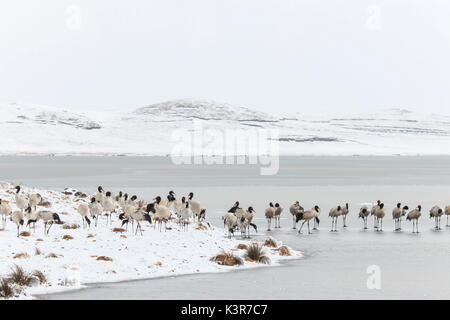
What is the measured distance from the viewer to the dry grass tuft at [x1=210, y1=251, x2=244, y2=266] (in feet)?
57.3

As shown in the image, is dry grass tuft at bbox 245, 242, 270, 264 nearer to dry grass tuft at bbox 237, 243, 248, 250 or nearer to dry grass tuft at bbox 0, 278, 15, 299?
dry grass tuft at bbox 237, 243, 248, 250

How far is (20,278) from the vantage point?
14406mm

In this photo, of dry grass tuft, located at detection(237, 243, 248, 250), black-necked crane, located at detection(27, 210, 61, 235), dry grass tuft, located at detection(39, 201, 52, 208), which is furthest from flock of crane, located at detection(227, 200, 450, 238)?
dry grass tuft, located at detection(39, 201, 52, 208)

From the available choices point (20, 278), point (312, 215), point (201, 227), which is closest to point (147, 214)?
point (201, 227)

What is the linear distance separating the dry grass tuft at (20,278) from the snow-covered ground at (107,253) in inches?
6.3

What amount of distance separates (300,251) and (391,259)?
264cm

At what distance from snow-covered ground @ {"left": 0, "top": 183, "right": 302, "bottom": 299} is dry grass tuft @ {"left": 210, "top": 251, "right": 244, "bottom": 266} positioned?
148 millimetres

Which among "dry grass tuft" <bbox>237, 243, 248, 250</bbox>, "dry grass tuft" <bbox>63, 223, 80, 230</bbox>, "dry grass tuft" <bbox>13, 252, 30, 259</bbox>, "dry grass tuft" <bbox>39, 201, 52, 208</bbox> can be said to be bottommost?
"dry grass tuft" <bbox>237, 243, 248, 250</bbox>

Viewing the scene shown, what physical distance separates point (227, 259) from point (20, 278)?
5167mm

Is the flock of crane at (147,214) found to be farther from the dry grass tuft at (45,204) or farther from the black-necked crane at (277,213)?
the dry grass tuft at (45,204)

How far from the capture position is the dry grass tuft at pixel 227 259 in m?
17.5

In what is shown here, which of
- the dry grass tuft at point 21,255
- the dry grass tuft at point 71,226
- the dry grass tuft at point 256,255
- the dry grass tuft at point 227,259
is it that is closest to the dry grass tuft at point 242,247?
the dry grass tuft at point 256,255

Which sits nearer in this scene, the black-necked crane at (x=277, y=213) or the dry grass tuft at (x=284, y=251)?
the dry grass tuft at (x=284, y=251)
